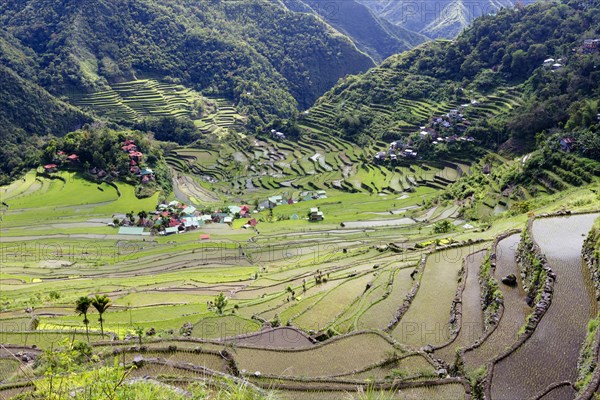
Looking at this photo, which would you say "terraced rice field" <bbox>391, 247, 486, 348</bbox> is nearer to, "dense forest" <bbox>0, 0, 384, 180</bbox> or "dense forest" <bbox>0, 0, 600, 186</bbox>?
"dense forest" <bbox>0, 0, 600, 186</bbox>

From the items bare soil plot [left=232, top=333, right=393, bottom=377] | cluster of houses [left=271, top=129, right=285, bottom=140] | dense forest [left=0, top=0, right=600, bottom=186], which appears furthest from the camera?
cluster of houses [left=271, top=129, right=285, bottom=140]

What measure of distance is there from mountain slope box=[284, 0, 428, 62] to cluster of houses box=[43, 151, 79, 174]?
130m

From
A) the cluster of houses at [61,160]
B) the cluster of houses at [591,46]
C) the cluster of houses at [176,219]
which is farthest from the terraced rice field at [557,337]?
the cluster of houses at [61,160]

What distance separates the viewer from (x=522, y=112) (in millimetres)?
48000

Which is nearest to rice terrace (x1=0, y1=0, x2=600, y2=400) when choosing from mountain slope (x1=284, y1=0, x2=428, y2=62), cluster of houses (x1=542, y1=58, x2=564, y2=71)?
cluster of houses (x1=542, y1=58, x2=564, y2=71)

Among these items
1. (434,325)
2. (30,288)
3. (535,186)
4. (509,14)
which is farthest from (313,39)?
(434,325)

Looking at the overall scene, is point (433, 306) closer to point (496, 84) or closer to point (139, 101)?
point (496, 84)

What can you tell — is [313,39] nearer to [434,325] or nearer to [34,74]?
[34,74]

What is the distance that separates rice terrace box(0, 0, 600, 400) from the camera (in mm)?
13133

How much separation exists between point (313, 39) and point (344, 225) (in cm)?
9401

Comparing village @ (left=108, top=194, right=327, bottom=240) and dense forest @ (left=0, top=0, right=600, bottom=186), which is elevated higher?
dense forest @ (left=0, top=0, right=600, bottom=186)

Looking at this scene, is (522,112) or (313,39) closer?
(522,112)

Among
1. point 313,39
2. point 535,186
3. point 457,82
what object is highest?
point 313,39

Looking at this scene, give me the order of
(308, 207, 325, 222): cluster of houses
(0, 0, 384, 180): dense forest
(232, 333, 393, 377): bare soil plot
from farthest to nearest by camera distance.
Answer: (0, 0, 384, 180): dense forest → (308, 207, 325, 222): cluster of houses → (232, 333, 393, 377): bare soil plot
